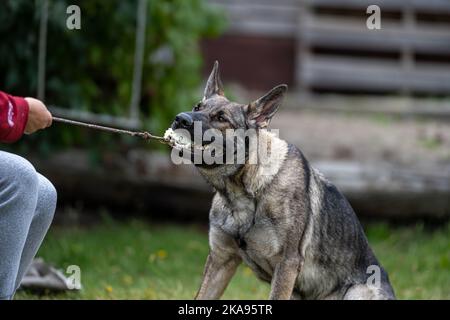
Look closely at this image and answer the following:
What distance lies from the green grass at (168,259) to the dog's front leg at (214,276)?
2.72ft

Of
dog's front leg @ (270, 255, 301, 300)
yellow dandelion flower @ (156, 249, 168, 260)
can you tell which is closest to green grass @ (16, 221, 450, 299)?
yellow dandelion flower @ (156, 249, 168, 260)

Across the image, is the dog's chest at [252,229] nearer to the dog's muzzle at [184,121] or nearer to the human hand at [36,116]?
the dog's muzzle at [184,121]

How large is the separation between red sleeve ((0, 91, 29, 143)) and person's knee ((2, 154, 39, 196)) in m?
0.10

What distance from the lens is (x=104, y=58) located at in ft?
22.9

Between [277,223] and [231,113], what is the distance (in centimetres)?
59

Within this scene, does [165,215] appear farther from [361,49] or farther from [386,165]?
[361,49]

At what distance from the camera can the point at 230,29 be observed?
1070 centimetres

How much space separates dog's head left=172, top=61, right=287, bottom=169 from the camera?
385 centimetres

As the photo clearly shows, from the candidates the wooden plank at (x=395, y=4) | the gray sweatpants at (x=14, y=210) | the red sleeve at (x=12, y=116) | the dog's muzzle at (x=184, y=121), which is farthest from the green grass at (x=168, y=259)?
the wooden plank at (x=395, y=4)

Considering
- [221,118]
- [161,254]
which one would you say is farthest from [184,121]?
[161,254]

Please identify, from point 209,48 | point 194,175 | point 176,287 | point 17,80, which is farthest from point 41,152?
point 209,48

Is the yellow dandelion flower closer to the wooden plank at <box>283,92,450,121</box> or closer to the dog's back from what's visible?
the dog's back

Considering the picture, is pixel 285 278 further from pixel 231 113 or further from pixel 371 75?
pixel 371 75

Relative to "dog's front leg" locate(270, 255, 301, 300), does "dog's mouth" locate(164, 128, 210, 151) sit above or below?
above
